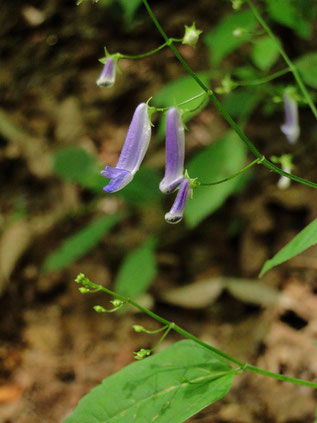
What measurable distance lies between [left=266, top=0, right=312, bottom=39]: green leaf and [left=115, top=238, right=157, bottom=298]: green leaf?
5.77 feet

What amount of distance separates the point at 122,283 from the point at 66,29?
343 cm

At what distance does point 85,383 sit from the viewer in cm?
348

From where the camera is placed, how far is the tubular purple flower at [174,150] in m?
1.64

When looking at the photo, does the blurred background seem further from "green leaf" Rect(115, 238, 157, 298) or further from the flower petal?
the flower petal

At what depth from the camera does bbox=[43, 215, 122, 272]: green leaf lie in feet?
12.9

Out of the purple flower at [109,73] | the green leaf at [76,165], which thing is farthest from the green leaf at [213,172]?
the purple flower at [109,73]

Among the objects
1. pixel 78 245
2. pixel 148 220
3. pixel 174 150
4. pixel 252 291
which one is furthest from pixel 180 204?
pixel 148 220

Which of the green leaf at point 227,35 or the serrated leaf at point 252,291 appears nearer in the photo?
the green leaf at point 227,35

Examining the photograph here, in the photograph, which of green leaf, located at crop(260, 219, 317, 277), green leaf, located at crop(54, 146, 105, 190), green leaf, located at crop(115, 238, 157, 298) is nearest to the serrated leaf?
green leaf, located at crop(115, 238, 157, 298)

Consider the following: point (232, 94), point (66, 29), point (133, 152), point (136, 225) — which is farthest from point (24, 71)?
point (133, 152)

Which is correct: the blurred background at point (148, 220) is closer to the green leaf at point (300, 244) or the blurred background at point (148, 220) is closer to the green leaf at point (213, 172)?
the green leaf at point (213, 172)

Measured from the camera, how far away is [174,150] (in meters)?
1.65

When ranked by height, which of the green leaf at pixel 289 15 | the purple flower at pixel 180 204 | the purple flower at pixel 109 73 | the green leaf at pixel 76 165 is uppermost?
the purple flower at pixel 109 73

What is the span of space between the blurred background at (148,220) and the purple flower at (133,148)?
840 mm
